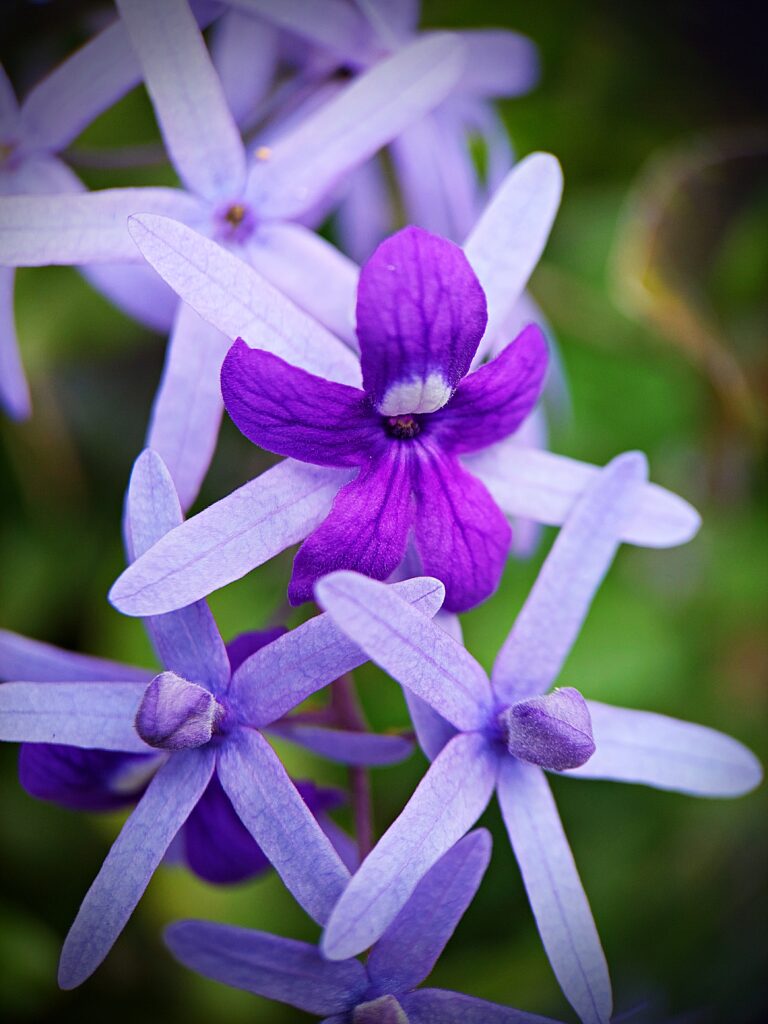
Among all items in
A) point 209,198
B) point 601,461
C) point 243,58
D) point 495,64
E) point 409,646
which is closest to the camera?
point 409,646

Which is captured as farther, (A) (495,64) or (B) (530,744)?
(A) (495,64)

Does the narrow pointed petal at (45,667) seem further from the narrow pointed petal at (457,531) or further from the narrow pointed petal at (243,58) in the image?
the narrow pointed petal at (243,58)

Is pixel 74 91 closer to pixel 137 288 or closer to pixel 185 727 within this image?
pixel 137 288

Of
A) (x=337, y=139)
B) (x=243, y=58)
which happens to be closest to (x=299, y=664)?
(x=337, y=139)

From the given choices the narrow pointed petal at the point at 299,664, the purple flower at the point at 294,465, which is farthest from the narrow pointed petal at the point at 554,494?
the narrow pointed petal at the point at 299,664

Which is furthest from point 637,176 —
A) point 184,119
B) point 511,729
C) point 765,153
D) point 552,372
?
point 511,729

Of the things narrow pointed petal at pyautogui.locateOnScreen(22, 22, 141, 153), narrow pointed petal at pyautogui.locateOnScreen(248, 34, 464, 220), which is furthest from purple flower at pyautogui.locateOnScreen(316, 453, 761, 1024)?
narrow pointed petal at pyautogui.locateOnScreen(22, 22, 141, 153)

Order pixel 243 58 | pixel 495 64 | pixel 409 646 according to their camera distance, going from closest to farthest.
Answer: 1. pixel 409 646
2. pixel 243 58
3. pixel 495 64
